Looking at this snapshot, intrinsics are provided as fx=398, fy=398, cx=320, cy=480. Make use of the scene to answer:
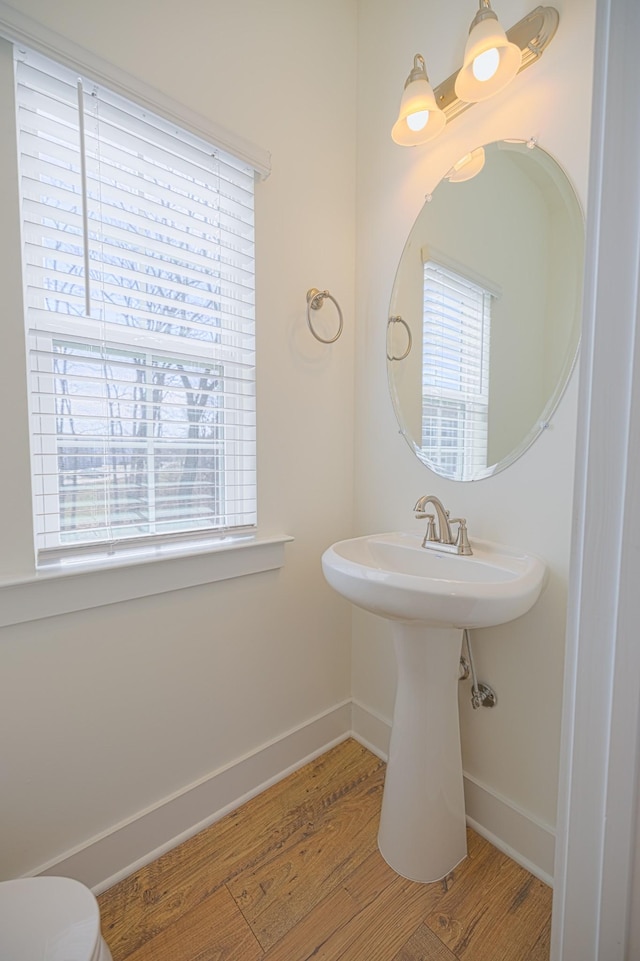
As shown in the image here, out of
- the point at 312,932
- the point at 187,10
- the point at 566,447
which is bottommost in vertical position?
the point at 312,932

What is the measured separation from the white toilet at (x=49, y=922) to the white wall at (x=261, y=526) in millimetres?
303

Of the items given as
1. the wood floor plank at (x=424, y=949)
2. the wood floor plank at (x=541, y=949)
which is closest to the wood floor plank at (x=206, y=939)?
the wood floor plank at (x=424, y=949)

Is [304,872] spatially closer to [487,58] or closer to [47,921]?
[47,921]

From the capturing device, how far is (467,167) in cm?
117

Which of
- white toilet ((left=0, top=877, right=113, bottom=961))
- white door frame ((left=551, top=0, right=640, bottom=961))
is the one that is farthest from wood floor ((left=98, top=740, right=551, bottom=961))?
white door frame ((left=551, top=0, right=640, bottom=961))

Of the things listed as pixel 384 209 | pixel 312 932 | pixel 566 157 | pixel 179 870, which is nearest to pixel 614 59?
pixel 566 157

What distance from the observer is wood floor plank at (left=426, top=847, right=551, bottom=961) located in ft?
3.07

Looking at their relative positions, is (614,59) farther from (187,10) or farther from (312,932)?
(312,932)

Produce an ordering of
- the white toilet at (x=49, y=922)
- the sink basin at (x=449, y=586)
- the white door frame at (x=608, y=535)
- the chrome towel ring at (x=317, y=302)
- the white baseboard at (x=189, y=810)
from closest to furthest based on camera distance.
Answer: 1. the white door frame at (x=608, y=535)
2. the white toilet at (x=49, y=922)
3. the sink basin at (x=449, y=586)
4. the white baseboard at (x=189, y=810)
5. the chrome towel ring at (x=317, y=302)

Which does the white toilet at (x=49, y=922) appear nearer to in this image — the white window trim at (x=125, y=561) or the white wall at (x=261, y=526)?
the white wall at (x=261, y=526)

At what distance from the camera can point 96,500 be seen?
1.03 metres

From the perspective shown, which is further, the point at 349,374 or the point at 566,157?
the point at 349,374

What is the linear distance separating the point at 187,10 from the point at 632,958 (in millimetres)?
2042

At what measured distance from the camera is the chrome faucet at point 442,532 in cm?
114
